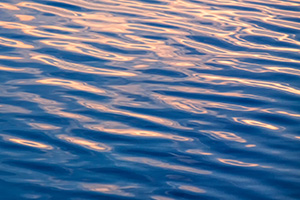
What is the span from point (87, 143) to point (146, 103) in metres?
0.62

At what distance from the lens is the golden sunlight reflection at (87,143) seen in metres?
2.49

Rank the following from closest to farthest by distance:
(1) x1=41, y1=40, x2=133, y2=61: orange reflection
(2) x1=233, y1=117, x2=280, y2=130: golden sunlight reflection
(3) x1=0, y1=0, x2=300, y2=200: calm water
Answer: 1. (3) x1=0, y1=0, x2=300, y2=200: calm water
2. (2) x1=233, y1=117, x2=280, y2=130: golden sunlight reflection
3. (1) x1=41, y1=40, x2=133, y2=61: orange reflection

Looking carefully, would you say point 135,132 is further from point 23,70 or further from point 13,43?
point 13,43

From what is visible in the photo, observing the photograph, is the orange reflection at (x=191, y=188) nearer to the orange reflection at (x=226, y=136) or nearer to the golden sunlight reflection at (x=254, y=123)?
the orange reflection at (x=226, y=136)

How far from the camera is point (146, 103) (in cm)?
303

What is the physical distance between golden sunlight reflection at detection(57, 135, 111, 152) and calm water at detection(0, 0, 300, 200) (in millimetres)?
10

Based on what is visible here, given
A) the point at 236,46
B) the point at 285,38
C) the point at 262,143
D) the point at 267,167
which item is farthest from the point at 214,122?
the point at 285,38

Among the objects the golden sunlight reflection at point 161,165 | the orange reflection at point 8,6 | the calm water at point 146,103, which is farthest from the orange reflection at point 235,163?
the orange reflection at point 8,6

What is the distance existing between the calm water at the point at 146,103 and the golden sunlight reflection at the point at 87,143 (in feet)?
0.03

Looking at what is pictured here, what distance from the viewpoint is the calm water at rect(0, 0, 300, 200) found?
7.37ft

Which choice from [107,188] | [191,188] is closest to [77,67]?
[107,188]

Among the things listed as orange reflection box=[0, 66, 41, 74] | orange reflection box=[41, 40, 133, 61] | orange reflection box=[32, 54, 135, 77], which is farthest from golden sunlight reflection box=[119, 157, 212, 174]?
orange reflection box=[41, 40, 133, 61]

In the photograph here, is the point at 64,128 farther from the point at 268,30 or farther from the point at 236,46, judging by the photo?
the point at 268,30

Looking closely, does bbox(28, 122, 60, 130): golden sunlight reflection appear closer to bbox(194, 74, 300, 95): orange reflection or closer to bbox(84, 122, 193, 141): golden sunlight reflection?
bbox(84, 122, 193, 141): golden sunlight reflection
